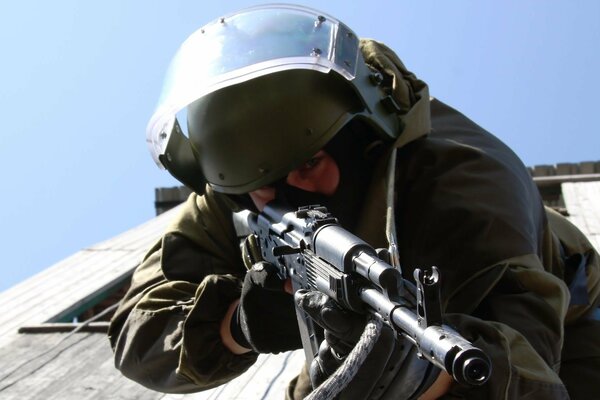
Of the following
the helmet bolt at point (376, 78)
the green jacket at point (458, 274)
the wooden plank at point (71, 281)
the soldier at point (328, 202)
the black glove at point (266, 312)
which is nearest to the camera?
the green jacket at point (458, 274)

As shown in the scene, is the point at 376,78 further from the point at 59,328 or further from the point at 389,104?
the point at 59,328

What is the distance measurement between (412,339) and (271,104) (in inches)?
54.0

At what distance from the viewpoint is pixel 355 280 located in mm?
2512

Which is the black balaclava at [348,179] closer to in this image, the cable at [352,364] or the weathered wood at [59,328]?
the cable at [352,364]

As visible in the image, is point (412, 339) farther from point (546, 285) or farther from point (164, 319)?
point (164, 319)

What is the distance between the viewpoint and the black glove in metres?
3.21

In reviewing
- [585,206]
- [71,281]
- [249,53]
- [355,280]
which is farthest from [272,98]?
[585,206]

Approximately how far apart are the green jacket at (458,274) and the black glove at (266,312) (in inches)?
12.3

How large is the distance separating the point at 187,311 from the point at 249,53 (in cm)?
95

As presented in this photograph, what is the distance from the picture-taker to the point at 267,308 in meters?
3.31

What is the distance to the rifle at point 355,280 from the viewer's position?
2092mm

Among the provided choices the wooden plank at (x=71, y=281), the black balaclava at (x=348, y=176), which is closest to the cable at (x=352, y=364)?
the black balaclava at (x=348, y=176)

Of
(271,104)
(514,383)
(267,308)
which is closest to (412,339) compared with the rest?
(514,383)

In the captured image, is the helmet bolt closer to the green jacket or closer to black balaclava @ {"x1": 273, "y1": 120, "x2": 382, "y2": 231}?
black balaclava @ {"x1": 273, "y1": 120, "x2": 382, "y2": 231}
